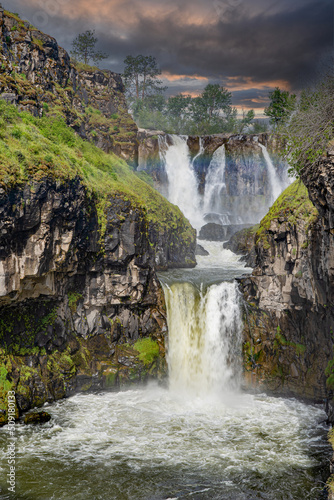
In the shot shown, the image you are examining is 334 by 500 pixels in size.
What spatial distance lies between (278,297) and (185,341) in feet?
18.6

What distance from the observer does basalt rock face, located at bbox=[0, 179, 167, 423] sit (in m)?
14.8

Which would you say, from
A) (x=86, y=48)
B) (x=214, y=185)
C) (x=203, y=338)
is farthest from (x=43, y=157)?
(x=86, y=48)

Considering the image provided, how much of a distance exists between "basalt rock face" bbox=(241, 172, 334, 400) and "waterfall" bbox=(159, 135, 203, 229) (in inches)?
936

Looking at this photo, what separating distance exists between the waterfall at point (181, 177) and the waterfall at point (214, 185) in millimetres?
1217

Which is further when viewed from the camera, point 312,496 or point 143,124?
point 143,124

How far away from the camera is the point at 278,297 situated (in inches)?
775

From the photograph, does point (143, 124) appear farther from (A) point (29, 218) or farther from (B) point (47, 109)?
(A) point (29, 218)

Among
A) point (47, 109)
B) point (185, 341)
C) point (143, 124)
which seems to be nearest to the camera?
point (185, 341)

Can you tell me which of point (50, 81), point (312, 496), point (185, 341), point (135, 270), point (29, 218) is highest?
point (50, 81)

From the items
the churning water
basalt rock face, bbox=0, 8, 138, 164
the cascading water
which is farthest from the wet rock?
the churning water

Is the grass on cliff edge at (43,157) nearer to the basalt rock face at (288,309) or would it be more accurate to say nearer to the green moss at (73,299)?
the green moss at (73,299)

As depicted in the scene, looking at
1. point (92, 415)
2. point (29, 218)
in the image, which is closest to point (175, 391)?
point (92, 415)

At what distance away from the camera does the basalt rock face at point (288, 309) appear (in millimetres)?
17297

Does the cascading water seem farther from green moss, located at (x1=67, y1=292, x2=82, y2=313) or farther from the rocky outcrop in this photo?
the rocky outcrop
